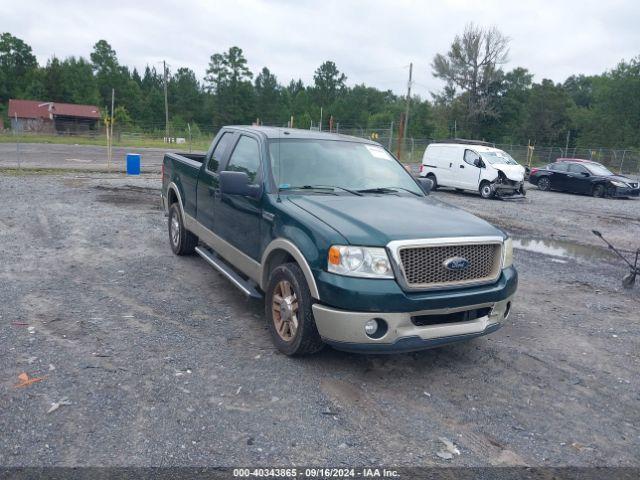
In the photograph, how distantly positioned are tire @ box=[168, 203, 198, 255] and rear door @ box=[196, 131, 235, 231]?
802mm

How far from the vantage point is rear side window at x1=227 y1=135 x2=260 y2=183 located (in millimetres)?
5207

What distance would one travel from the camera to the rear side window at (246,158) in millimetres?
5207

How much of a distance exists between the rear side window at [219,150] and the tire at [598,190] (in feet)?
62.3

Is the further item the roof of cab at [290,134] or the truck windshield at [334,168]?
the roof of cab at [290,134]

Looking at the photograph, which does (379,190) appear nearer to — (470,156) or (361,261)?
(361,261)

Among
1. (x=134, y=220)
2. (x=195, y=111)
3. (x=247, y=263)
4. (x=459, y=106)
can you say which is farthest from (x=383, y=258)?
(x=195, y=111)

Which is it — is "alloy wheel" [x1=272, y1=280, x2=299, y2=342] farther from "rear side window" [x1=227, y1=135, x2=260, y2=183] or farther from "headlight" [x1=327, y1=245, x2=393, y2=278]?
"rear side window" [x1=227, y1=135, x2=260, y2=183]

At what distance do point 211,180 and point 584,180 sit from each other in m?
19.3

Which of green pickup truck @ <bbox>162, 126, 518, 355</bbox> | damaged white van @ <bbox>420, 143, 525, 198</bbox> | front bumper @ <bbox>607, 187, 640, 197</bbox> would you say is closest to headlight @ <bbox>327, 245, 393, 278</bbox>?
green pickup truck @ <bbox>162, 126, 518, 355</bbox>

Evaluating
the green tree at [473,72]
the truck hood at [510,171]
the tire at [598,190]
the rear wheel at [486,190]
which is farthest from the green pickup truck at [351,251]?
the green tree at [473,72]

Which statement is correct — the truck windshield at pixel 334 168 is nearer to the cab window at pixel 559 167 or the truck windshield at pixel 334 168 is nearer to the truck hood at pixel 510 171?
the truck hood at pixel 510 171

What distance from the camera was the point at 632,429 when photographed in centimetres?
358

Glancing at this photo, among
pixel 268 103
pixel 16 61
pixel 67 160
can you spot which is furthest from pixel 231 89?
pixel 67 160

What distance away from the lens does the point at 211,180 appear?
6.00 meters
